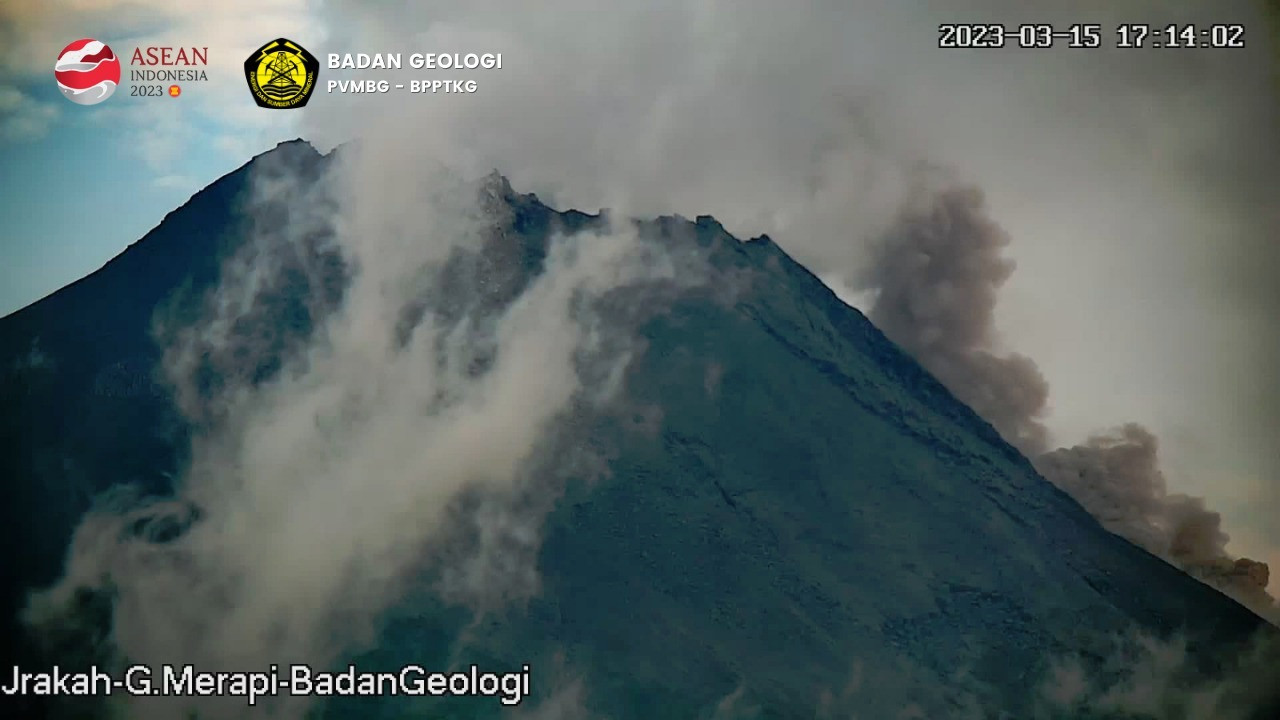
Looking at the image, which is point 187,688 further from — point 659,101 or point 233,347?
point 659,101

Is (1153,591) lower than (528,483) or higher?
lower

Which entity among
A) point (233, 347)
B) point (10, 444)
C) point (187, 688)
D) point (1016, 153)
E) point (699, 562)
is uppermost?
point (1016, 153)

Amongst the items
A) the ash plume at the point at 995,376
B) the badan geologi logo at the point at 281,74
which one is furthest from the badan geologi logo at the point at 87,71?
the ash plume at the point at 995,376

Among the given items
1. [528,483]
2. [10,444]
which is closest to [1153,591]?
[528,483]

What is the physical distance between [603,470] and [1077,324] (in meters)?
2.71

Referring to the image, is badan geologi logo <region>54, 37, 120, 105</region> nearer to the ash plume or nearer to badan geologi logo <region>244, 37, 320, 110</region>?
badan geologi logo <region>244, 37, 320, 110</region>

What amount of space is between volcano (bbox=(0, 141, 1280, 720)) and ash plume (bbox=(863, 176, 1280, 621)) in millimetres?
104

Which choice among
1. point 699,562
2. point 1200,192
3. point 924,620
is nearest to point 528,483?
point 699,562

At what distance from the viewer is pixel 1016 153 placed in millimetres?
5281

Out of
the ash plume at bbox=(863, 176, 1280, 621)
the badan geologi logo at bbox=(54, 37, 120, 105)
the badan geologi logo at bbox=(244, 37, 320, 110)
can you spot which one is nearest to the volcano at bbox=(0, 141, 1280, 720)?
the ash plume at bbox=(863, 176, 1280, 621)

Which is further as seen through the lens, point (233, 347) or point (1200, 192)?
point (233, 347)

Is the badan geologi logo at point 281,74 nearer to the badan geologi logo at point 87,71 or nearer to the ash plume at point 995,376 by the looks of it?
the badan geologi logo at point 87,71

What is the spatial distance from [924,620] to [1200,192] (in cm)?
274

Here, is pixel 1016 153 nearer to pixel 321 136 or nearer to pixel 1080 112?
pixel 1080 112
